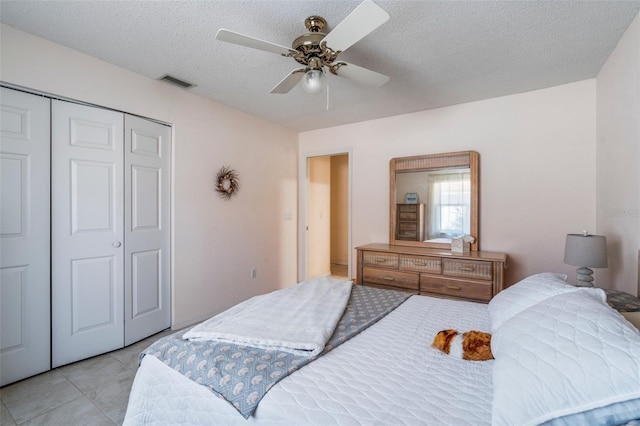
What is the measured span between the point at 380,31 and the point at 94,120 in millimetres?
2348

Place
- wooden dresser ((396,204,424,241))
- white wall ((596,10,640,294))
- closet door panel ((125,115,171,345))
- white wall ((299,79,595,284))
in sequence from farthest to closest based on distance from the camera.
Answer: wooden dresser ((396,204,424,241)) → white wall ((299,79,595,284)) → closet door panel ((125,115,171,345)) → white wall ((596,10,640,294))

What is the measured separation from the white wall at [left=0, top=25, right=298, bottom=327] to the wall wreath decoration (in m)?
0.07

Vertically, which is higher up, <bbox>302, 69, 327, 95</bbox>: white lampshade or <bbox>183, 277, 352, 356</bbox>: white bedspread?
<bbox>302, 69, 327, 95</bbox>: white lampshade

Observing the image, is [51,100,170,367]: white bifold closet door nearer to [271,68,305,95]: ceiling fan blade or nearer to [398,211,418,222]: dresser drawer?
[271,68,305,95]: ceiling fan blade

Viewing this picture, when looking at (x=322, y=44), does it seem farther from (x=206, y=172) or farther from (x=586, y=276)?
(x=586, y=276)

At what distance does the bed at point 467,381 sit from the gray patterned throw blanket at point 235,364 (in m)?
0.02

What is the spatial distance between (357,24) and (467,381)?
164cm

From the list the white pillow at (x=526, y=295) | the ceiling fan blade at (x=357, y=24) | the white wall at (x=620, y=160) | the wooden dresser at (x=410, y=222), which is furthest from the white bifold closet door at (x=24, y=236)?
the white wall at (x=620, y=160)

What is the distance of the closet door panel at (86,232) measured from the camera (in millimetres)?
2285

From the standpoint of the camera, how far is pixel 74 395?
1961 mm

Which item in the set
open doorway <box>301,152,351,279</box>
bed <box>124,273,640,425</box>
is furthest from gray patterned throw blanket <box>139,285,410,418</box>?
open doorway <box>301,152,351,279</box>

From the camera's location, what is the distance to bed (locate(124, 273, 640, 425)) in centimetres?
78

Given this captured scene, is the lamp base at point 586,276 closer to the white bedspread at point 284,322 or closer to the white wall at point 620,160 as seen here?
the white wall at point 620,160

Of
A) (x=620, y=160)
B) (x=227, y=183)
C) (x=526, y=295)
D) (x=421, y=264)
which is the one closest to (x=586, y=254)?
(x=620, y=160)
